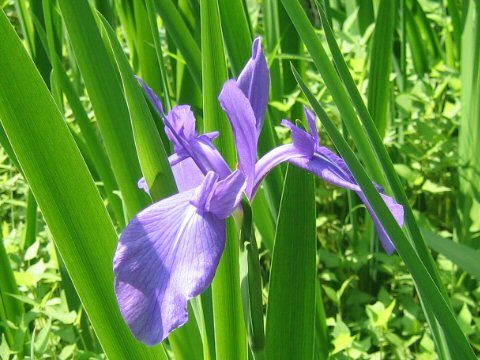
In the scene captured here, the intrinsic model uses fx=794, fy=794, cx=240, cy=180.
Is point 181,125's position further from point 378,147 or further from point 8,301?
point 8,301

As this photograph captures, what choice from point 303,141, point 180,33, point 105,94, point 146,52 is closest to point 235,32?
point 180,33

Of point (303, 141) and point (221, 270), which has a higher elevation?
point (303, 141)

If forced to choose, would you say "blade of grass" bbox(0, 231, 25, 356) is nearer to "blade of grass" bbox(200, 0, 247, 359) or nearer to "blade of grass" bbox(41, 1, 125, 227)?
"blade of grass" bbox(41, 1, 125, 227)

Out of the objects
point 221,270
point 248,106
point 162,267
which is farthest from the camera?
point 221,270

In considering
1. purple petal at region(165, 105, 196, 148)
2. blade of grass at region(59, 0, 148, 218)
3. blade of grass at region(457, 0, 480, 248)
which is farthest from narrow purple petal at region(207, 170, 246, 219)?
blade of grass at region(457, 0, 480, 248)

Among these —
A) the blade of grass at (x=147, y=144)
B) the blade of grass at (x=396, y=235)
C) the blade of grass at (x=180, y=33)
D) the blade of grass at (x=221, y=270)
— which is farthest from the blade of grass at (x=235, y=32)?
the blade of grass at (x=396, y=235)

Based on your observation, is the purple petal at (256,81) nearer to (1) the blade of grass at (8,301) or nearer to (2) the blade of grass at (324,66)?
(2) the blade of grass at (324,66)

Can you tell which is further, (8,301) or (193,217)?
(8,301)
